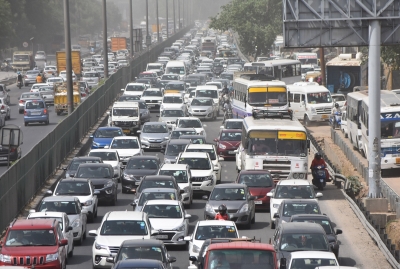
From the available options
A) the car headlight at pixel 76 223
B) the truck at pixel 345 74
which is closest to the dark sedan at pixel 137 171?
the car headlight at pixel 76 223

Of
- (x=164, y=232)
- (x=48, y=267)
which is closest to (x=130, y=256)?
(x=48, y=267)

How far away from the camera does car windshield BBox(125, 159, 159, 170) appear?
39.2m

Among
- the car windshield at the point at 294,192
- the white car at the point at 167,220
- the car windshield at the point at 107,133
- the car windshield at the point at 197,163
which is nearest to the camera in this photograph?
the white car at the point at 167,220

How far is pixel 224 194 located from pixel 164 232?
4.40 meters

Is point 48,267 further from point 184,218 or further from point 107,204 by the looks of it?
point 107,204

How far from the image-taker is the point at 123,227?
25703mm

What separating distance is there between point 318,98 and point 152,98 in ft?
37.9

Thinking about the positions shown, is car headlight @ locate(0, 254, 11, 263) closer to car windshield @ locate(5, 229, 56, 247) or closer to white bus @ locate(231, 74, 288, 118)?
car windshield @ locate(5, 229, 56, 247)

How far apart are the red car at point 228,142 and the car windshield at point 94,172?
1161 centimetres

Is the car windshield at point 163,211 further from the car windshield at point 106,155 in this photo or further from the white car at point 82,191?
the car windshield at point 106,155

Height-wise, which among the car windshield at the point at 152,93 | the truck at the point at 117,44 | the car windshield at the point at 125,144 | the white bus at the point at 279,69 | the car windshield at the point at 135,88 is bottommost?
the car windshield at the point at 125,144

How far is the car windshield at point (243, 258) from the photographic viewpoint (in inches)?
725

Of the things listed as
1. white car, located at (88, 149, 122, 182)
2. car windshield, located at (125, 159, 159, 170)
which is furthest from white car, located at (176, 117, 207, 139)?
car windshield, located at (125, 159, 159, 170)

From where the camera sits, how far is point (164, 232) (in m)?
27.9
